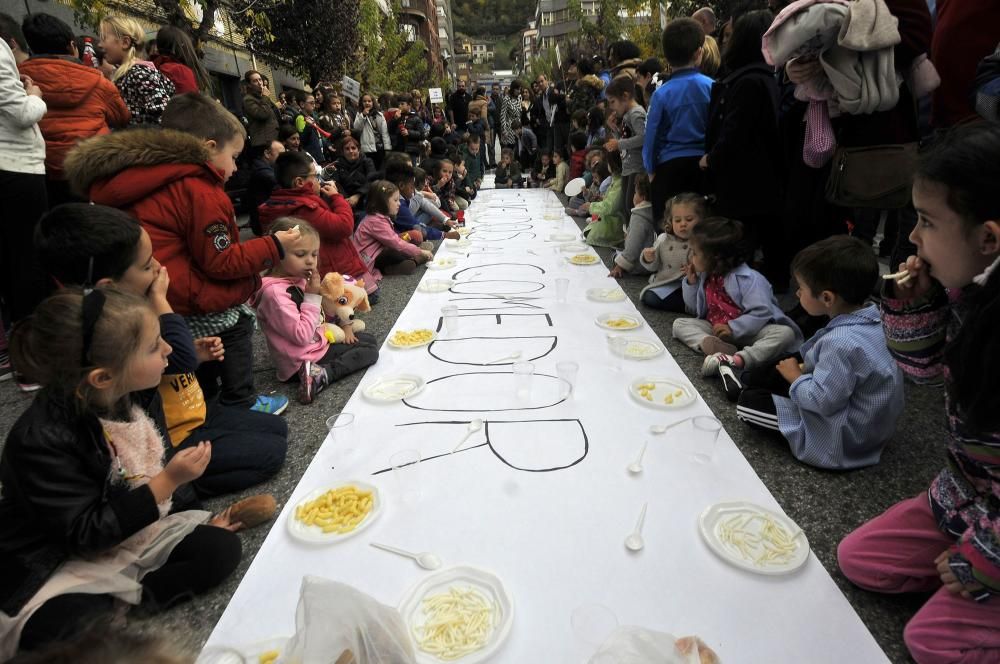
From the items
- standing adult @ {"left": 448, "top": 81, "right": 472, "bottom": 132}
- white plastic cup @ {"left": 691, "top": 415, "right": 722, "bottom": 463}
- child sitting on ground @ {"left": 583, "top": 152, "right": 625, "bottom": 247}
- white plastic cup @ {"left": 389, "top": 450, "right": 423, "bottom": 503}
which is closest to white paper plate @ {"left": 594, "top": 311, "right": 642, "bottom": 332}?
white plastic cup @ {"left": 691, "top": 415, "right": 722, "bottom": 463}

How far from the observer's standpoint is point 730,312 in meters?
2.90

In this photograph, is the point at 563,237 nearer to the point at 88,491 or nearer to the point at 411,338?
the point at 411,338

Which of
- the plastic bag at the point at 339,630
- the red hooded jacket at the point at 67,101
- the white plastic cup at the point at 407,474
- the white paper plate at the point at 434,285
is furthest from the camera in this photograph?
the white paper plate at the point at 434,285

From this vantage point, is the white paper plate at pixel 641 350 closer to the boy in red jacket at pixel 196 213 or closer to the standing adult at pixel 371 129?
the boy in red jacket at pixel 196 213

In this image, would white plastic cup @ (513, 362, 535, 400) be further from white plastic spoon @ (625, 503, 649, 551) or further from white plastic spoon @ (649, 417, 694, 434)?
white plastic spoon @ (625, 503, 649, 551)

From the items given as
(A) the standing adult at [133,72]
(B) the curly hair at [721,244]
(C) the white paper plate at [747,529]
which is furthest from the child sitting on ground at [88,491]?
(A) the standing adult at [133,72]

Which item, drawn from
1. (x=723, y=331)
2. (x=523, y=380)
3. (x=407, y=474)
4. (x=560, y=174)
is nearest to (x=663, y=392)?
(x=523, y=380)

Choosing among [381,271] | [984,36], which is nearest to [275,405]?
[381,271]

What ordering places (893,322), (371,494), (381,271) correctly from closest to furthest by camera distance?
(893,322) → (371,494) → (381,271)

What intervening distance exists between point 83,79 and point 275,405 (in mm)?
2493

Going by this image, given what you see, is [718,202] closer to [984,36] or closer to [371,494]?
[984,36]

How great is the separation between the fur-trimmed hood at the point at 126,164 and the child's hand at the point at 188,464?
134 centimetres

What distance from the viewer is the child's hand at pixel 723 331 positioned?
280cm

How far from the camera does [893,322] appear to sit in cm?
148
